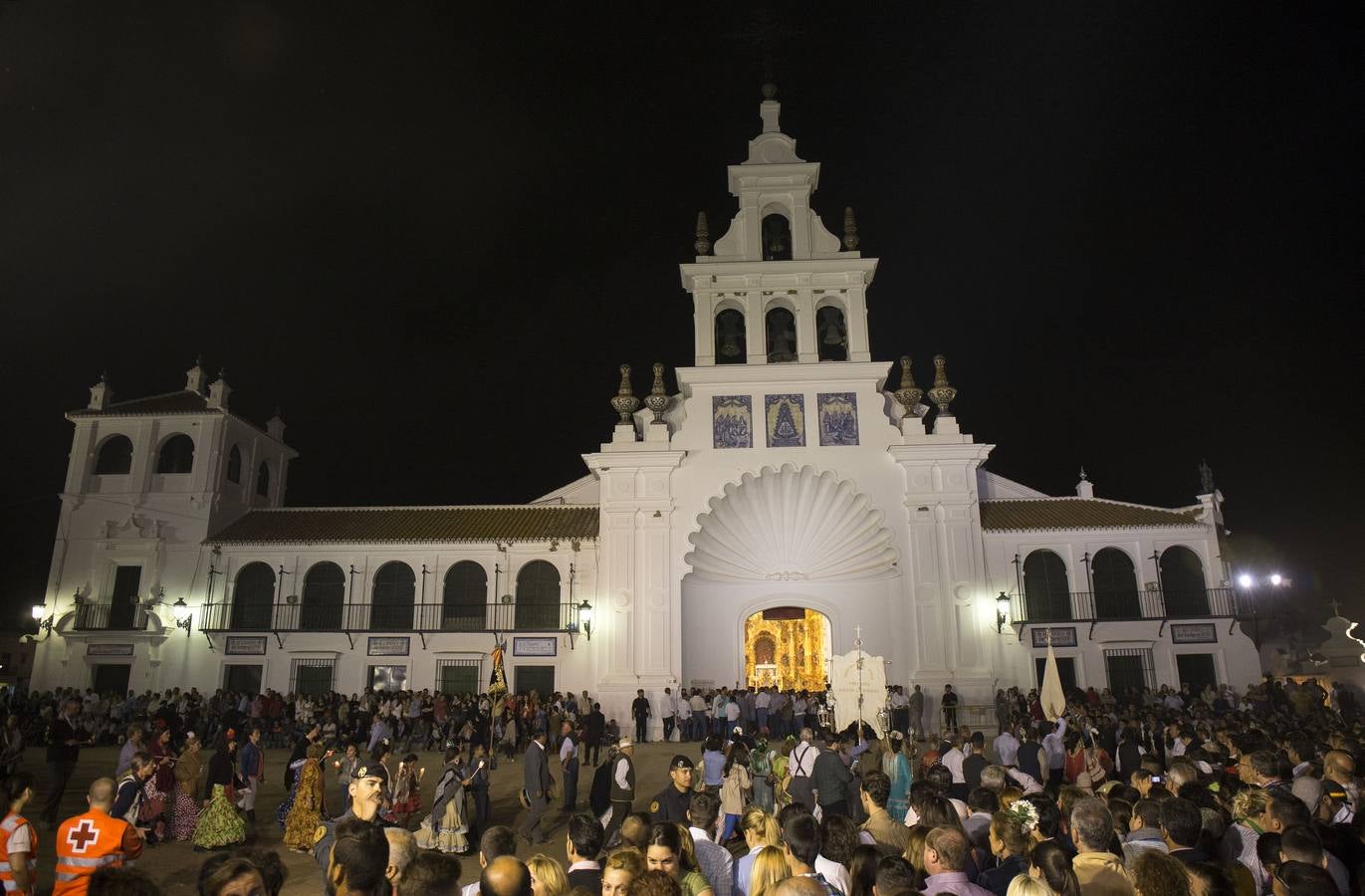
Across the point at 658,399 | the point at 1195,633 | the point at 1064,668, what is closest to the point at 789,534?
the point at 658,399

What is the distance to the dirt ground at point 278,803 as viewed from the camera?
966cm

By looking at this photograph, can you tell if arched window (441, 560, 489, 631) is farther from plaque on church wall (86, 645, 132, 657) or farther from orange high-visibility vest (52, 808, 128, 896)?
orange high-visibility vest (52, 808, 128, 896)

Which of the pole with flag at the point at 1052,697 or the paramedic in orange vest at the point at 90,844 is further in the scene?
the pole with flag at the point at 1052,697

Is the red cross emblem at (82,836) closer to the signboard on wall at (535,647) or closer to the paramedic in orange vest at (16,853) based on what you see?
the paramedic in orange vest at (16,853)

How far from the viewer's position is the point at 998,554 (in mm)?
24688

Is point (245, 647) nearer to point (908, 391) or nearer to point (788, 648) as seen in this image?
point (788, 648)

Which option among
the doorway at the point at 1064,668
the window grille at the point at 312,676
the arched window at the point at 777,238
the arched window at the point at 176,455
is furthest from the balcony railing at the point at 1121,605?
the arched window at the point at 176,455

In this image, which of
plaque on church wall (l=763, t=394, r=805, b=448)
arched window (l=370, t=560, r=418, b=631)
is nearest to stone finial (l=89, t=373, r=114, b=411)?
arched window (l=370, t=560, r=418, b=631)

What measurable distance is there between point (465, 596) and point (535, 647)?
9.12 feet

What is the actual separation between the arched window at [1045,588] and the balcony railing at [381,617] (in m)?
12.9

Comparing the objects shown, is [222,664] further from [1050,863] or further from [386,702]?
[1050,863]

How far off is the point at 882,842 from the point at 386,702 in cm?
1844

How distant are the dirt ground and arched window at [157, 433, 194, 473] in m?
9.08

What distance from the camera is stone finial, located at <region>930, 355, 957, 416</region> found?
24172mm
